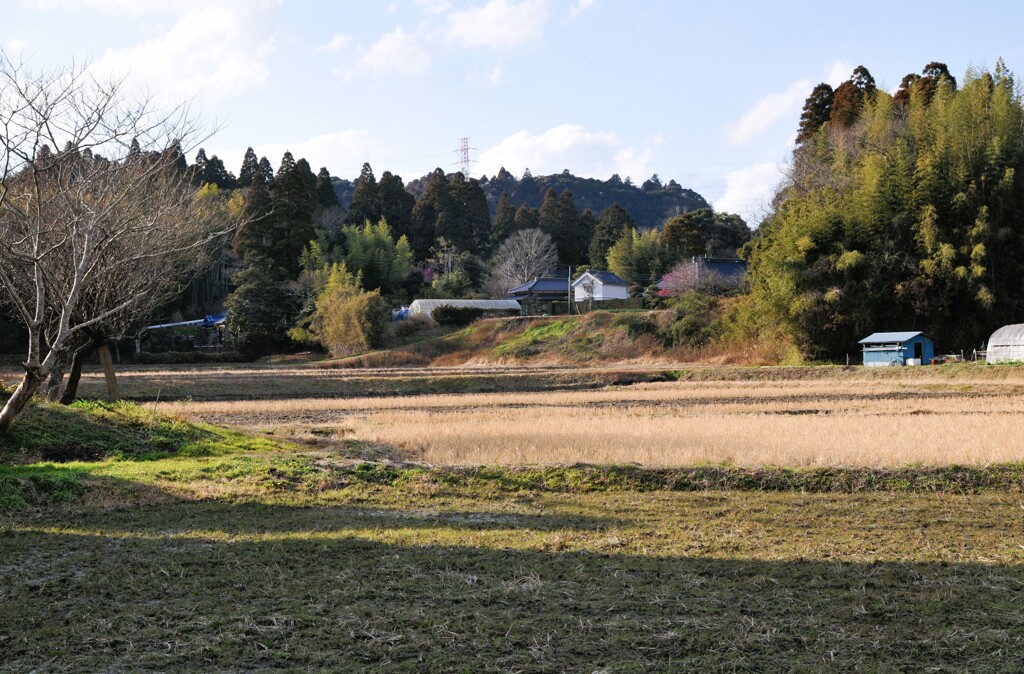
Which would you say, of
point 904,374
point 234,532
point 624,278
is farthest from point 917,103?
point 234,532

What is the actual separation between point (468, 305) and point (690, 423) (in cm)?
4217

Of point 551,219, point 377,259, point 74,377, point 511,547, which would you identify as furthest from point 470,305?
point 511,547

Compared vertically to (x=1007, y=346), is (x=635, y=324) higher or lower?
higher

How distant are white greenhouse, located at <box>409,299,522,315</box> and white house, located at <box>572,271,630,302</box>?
4.99 meters

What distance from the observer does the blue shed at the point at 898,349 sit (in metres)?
32.2

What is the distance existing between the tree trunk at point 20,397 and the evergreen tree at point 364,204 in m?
62.7

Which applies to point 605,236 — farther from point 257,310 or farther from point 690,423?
point 690,423

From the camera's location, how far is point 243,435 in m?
14.8

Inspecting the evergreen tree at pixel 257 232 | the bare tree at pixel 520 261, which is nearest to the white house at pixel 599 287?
the bare tree at pixel 520 261

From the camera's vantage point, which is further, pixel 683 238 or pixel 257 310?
pixel 683 238

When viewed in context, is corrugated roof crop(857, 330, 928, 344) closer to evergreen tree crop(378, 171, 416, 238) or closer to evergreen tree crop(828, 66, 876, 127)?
evergreen tree crop(828, 66, 876, 127)

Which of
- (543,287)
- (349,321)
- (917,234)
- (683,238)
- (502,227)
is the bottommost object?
(349,321)

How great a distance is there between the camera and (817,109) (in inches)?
1981

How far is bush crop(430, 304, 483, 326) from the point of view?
5616 centimetres
